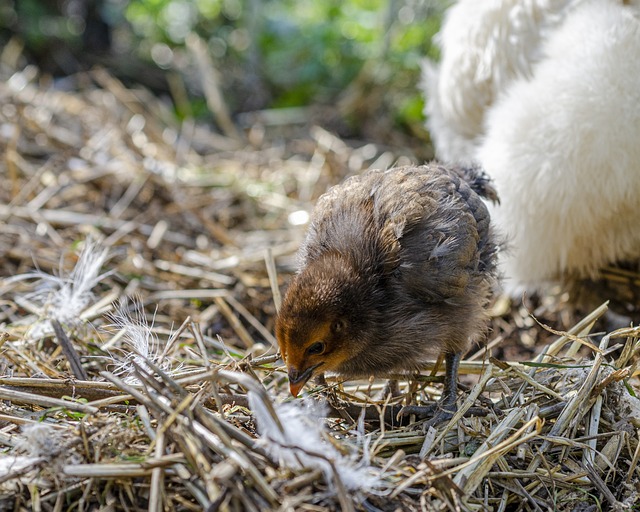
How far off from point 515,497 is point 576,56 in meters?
1.88

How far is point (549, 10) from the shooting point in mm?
3373

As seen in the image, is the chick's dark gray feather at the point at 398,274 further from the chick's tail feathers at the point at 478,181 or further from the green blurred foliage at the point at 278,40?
the green blurred foliage at the point at 278,40

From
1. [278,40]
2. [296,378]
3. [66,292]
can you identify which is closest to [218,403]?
[296,378]

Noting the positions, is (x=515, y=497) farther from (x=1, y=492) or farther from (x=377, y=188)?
(x=1, y=492)

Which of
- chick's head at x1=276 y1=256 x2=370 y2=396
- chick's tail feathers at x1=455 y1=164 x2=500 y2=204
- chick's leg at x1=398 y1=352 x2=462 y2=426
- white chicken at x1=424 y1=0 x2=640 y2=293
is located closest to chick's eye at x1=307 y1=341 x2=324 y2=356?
chick's head at x1=276 y1=256 x2=370 y2=396

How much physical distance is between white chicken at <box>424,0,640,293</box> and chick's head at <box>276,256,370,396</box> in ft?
3.52

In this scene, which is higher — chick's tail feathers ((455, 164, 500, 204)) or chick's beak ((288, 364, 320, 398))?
chick's tail feathers ((455, 164, 500, 204))

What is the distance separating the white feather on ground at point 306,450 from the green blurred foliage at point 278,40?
4298 mm

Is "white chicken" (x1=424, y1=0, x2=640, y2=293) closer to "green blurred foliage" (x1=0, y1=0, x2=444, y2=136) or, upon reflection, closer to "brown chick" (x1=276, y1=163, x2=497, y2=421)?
"brown chick" (x1=276, y1=163, x2=497, y2=421)

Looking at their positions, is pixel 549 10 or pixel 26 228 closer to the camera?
pixel 549 10

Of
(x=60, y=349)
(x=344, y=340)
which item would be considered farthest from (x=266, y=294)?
(x=344, y=340)

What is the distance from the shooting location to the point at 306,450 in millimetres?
1813

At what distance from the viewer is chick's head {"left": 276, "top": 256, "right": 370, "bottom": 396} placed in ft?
6.86

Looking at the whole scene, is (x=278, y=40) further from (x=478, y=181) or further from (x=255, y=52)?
(x=478, y=181)
